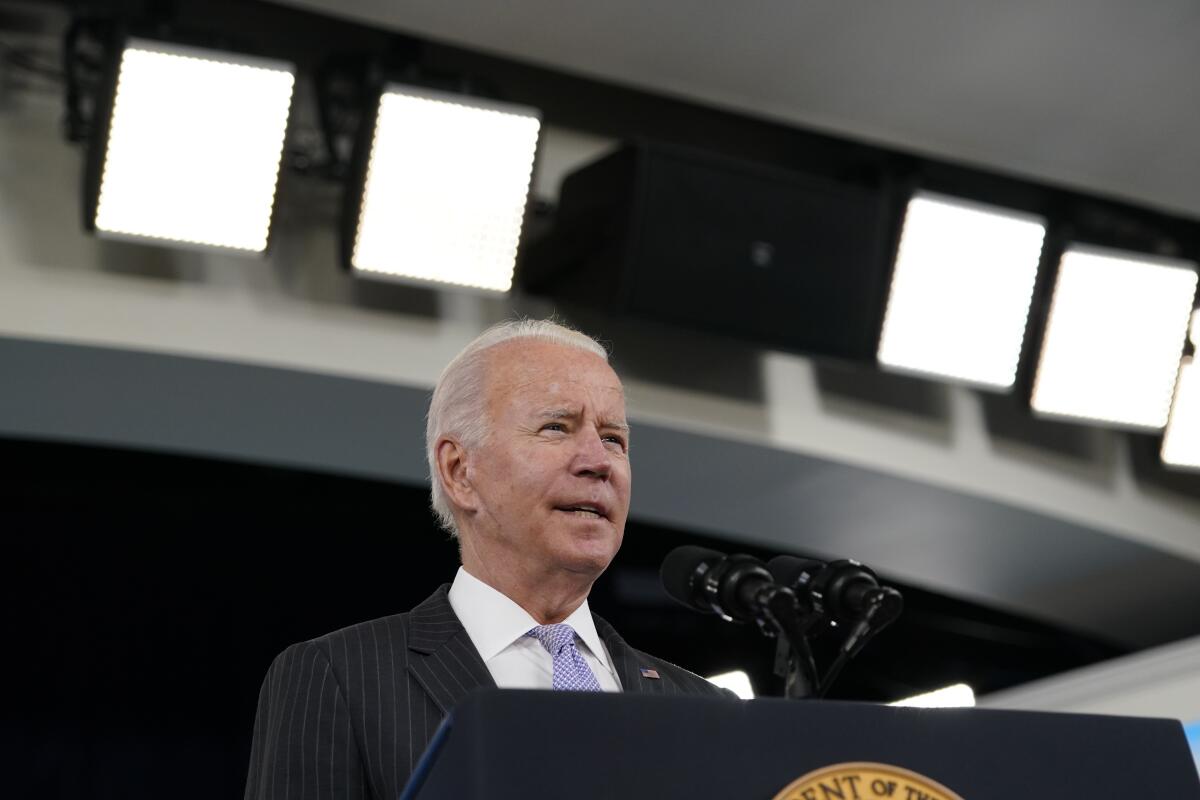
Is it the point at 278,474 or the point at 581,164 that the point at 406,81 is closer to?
the point at 581,164

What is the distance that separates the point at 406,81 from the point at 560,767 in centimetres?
219

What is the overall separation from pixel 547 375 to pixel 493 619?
8.5 inches

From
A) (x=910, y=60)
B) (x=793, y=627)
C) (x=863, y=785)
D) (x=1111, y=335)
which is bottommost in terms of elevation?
(x=793, y=627)

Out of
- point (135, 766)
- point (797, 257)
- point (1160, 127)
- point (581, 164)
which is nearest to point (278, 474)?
point (135, 766)

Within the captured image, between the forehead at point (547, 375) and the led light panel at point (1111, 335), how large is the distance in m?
2.12

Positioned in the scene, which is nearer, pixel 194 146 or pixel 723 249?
pixel 194 146

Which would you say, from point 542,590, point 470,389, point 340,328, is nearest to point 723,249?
point 340,328

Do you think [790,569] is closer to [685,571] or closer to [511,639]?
[685,571]

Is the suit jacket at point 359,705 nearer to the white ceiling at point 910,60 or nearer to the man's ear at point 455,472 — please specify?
the man's ear at point 455,472

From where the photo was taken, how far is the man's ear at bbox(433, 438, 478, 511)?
1.36 meters

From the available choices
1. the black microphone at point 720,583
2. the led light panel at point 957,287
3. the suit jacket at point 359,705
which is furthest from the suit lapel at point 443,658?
the led light panel at point 957,287

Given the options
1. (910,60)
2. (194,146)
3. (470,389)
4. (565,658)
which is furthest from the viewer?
(910,60)

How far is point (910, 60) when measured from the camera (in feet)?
9.70

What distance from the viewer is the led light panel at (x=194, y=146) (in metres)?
2.60
